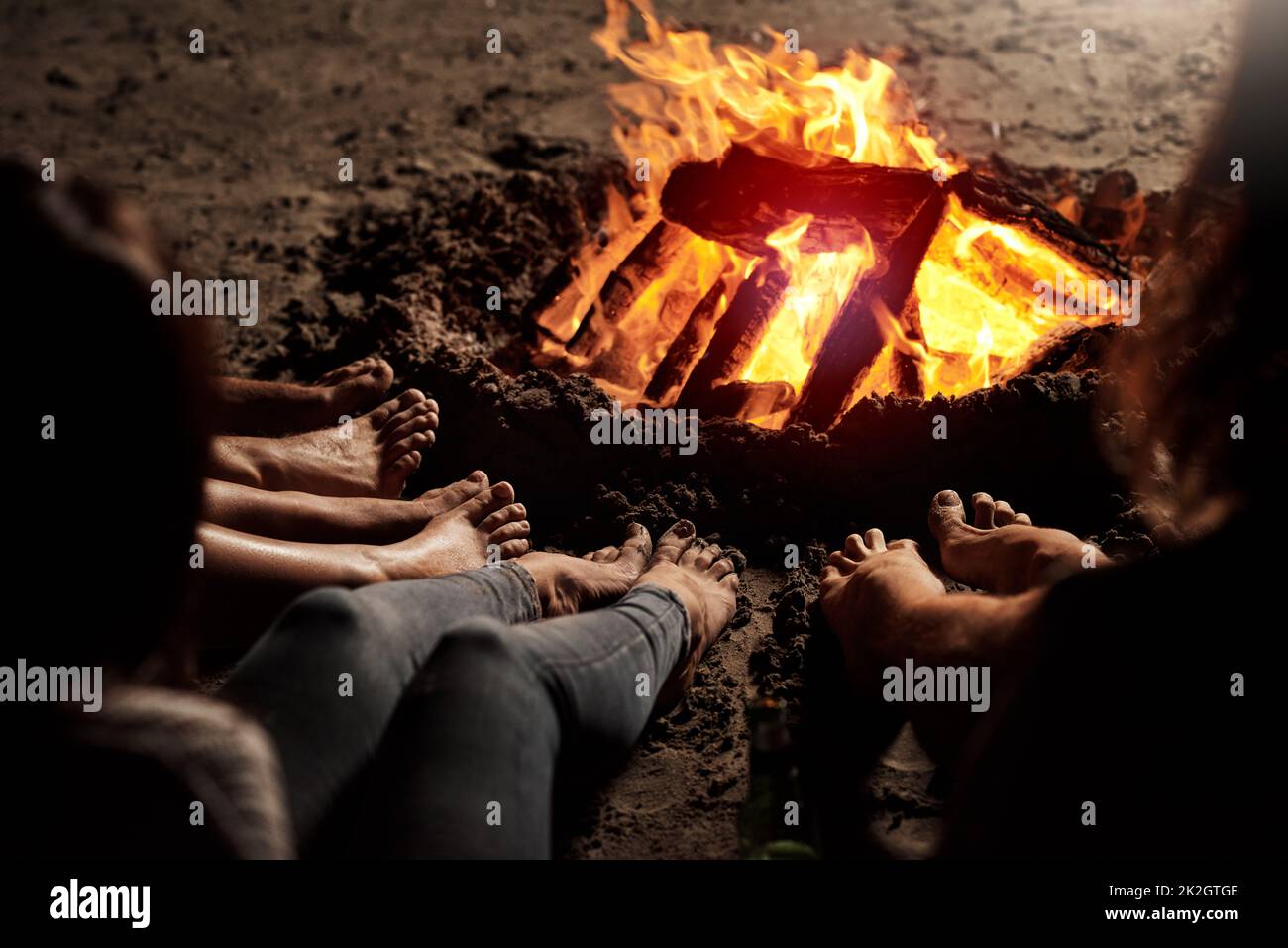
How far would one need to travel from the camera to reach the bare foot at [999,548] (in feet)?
8.16

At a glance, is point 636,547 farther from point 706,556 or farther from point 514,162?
point 514,162

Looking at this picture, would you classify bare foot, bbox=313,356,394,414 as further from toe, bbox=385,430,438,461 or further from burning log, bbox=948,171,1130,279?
burning log, bbox=948,171,1130,279

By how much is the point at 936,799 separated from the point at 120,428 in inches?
74.5

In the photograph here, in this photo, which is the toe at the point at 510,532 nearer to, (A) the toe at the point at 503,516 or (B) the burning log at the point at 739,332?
(A) the toe at the point at 503,516

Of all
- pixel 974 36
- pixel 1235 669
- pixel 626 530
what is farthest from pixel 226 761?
pixel 974 36

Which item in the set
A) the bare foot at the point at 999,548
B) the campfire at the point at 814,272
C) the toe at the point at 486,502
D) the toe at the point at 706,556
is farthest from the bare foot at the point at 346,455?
the bare foot at the point at 999,548

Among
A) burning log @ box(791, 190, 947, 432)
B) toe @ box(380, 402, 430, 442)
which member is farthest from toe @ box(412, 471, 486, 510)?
burning log @ box(791, 190, 947, 432)

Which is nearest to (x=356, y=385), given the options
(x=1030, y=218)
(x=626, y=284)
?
(x=626, y=284)

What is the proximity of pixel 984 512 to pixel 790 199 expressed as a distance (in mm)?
1404

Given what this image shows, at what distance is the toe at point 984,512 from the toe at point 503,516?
4.72 feet

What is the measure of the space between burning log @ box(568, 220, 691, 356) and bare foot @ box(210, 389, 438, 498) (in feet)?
2.28

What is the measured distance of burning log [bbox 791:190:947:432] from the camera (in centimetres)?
339
